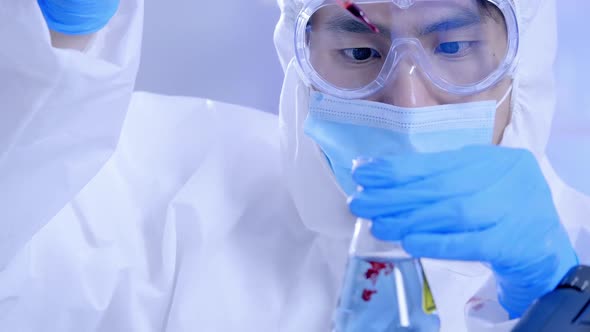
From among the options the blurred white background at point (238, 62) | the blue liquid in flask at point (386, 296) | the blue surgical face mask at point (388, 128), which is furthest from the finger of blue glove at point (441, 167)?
the blurred white background at point (238, 62)

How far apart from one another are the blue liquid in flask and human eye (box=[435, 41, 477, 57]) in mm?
648

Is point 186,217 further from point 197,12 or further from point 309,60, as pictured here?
point 197,12

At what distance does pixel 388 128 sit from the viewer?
167 centimetres

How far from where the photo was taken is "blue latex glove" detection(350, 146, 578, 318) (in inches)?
47.8

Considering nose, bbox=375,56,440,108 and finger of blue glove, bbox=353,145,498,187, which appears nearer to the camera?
finger of blue glove, bbox=353,145,498,187

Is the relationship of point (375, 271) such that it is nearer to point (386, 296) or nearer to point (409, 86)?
point (386, 296)

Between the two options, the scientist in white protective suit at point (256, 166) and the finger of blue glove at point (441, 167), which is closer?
the finger of blue glove at point (441, 167)

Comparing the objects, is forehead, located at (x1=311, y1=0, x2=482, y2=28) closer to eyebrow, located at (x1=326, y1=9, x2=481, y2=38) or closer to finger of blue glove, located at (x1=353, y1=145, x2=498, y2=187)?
eyebrow, located at (x1=326, y1=9, x2=481, y2=38)

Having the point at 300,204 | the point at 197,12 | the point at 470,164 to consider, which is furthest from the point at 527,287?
the point at 197,12

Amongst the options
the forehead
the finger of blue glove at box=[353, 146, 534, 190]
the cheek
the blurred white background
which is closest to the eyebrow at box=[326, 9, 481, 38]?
the forehead

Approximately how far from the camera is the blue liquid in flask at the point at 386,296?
1.25 meters

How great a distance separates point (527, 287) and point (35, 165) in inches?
42.9

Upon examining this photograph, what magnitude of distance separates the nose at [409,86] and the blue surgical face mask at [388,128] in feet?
0.10

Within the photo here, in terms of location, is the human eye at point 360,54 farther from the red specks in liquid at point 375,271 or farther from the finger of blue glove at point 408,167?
the red specks in liquid at point 375,271
